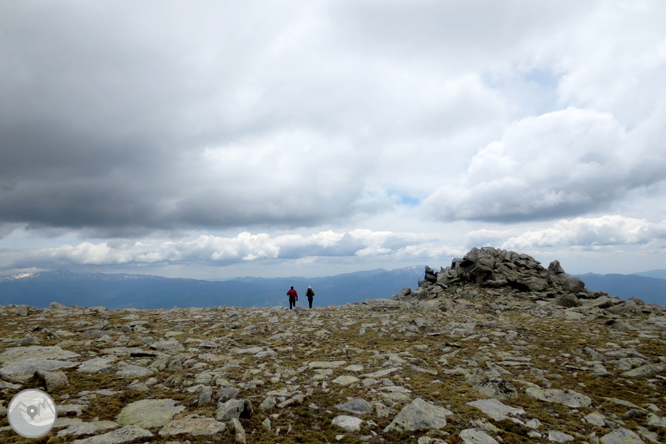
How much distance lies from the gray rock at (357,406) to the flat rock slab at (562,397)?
172 inches

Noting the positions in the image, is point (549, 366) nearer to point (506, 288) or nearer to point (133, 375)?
point (133, 375)

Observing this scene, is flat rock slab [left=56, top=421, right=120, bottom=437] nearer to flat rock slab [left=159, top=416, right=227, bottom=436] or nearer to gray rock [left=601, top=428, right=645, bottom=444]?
flat rock slab [left=159, top=416, right=227, bottom=436]

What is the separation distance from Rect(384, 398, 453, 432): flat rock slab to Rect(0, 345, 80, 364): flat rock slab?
10244 millimetres

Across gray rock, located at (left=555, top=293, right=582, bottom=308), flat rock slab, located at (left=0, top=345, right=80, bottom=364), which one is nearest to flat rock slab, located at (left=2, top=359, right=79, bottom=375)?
flat rock slab, located at (left=0, top=345, right=80, bottom=364)

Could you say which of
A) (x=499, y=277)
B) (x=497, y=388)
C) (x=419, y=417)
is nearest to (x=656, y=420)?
(x=497, y=388)

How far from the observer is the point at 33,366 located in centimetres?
812

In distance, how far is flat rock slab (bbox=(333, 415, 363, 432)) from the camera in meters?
5.78

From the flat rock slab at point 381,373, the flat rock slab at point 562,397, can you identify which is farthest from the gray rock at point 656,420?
the flat rock slab at point 381,373

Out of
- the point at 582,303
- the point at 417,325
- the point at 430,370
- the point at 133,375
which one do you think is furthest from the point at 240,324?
the point at 582,303

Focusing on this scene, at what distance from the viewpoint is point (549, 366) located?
9734 mm

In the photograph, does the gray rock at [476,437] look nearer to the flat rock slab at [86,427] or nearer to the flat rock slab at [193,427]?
the flat rock slab at [193,427]

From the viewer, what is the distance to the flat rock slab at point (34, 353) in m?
8.72

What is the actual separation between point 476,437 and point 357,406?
2.46 metres

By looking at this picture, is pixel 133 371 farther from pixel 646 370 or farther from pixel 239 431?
pixel 646 370
